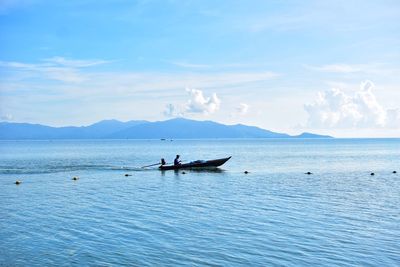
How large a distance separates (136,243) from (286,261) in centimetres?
846

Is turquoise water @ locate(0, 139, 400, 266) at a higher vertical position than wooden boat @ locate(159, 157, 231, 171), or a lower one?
lower

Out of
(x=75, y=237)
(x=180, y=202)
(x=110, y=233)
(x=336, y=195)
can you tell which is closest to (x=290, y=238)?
(x=110, y=233)

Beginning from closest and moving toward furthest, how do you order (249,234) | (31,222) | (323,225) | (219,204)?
(249,234)
(323,225)
(31,222)
(219,204)

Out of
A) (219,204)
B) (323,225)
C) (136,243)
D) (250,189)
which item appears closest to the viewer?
(136,243)

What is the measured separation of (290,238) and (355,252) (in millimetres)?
3888

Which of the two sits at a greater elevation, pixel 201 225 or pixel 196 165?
pixel 196 165

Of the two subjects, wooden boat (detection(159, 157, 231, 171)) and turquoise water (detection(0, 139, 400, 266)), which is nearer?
turquoise water (detection(0, 139, 400, 266))

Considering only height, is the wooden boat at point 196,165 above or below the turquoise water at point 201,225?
above

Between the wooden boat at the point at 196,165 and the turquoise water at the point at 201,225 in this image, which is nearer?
the turquoise water at the point at 201,225

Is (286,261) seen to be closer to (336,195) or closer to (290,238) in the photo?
(290,238)

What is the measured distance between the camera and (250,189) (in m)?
48.5

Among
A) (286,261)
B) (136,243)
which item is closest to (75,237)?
(136,243)

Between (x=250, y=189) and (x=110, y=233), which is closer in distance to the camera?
(x=110, y=233)

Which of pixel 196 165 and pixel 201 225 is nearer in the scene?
pixel 201 225
